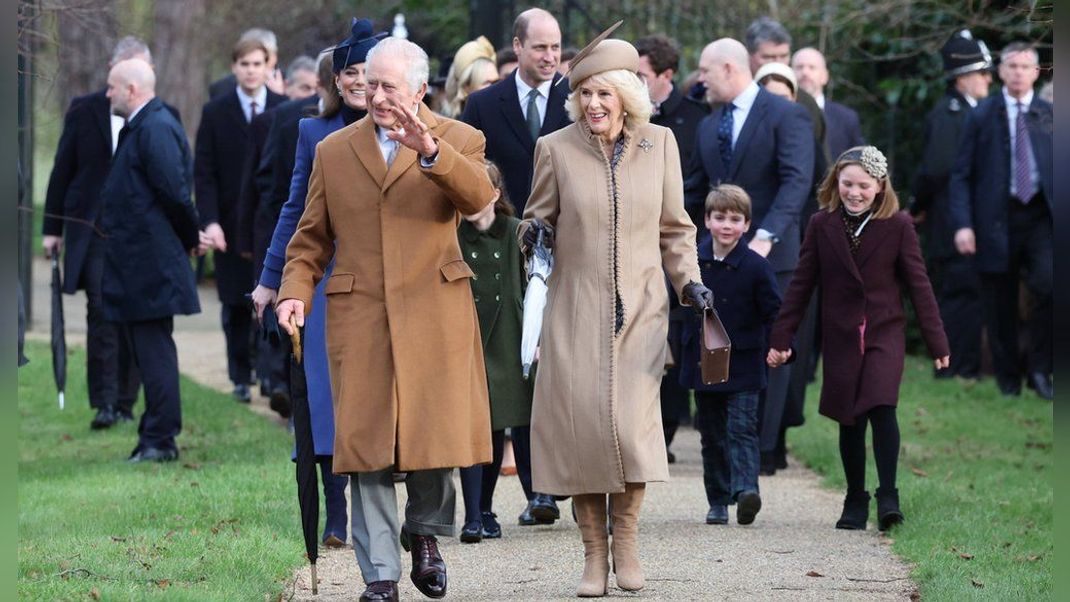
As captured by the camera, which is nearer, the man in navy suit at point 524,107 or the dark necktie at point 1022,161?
the man in navy suit at point 524,107

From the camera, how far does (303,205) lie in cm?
709

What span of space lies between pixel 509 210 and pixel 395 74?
1.93m

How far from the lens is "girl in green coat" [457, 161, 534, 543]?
8008mm

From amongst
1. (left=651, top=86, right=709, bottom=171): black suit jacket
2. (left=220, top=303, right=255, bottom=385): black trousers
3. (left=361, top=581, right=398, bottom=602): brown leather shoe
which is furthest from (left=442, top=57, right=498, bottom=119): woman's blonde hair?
(left=361, top=581, right=398, bottom=602): brown leather shoe

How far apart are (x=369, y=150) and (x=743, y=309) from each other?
2.84m

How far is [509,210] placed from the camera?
8.06m

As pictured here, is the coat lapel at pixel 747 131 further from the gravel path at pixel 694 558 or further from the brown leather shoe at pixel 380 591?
the brown leather shoe at pixel 380 591

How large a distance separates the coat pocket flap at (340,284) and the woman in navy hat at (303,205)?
0.42 m

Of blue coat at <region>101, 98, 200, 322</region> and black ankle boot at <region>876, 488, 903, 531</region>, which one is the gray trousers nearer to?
black ankle boot at <region>876, 488, 903, 531</region>

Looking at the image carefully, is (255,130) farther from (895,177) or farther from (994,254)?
A: (895,177)

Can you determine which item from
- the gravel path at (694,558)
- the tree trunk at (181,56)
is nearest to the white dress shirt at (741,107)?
the gravel path at (694,558)

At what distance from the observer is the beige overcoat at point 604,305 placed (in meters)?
6.76

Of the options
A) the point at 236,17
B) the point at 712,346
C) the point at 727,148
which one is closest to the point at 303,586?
the point at 712,346

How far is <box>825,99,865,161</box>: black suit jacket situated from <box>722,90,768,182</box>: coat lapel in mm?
2014
